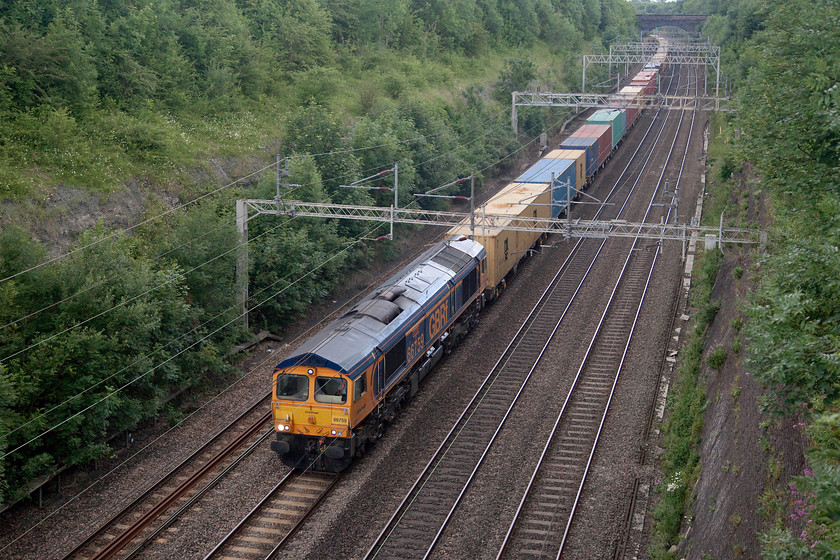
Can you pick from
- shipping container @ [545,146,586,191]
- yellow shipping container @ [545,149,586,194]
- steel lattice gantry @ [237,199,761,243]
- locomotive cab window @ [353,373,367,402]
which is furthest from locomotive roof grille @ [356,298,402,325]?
shipping container @ [545,146,586,191]

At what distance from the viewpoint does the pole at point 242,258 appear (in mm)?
26244

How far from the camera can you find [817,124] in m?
17.4

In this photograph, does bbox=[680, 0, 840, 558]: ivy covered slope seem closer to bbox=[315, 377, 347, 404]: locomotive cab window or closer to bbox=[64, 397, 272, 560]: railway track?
bbox=[315, 377, 347, 404]: locomotive cab window

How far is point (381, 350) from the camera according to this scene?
19.3m

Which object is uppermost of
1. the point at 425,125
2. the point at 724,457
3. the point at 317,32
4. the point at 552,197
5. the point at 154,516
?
the point at 317,32

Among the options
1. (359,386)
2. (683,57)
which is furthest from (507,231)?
(683,57)

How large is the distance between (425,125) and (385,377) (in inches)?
1107

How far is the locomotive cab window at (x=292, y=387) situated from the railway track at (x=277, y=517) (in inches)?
78.0

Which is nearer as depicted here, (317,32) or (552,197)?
(552,197)

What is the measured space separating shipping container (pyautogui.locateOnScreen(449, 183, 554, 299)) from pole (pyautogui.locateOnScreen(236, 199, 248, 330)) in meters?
7.71

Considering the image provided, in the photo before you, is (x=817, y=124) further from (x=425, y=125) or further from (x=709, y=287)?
(x=425, y=125)

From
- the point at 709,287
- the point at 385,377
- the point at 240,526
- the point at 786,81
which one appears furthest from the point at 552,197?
the point at 240,526

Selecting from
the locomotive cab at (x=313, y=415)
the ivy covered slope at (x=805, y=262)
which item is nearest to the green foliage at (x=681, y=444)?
the ivy covered slope at (x=805, y=262)

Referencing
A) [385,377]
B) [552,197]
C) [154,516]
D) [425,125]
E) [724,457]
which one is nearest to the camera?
[724,457]
